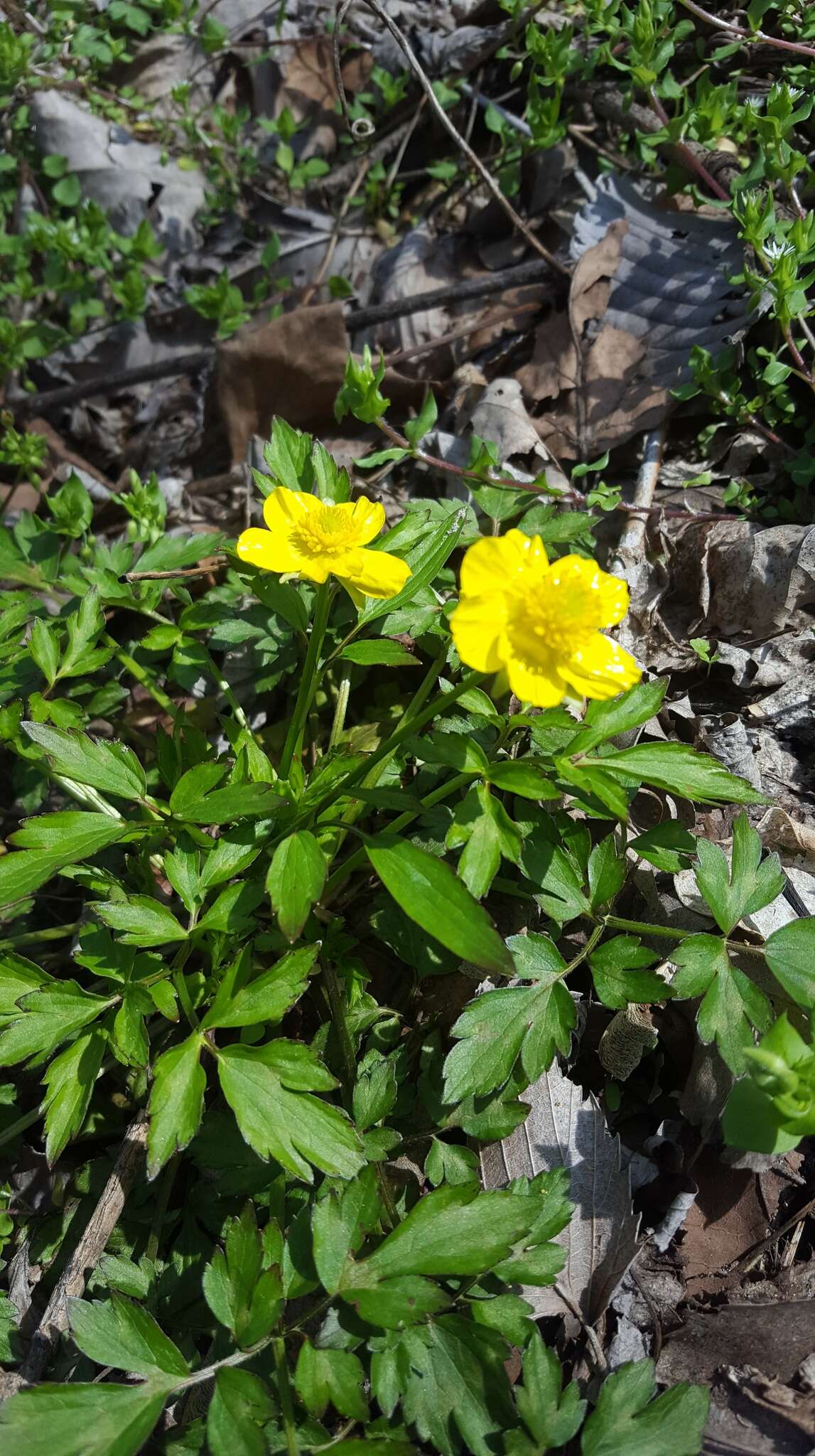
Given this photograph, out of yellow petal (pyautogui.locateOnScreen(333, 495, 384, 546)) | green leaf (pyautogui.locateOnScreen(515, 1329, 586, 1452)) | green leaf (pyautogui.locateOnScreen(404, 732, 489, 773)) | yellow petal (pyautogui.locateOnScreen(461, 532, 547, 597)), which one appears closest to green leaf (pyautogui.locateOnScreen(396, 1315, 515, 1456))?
green leaf (pyautogui.locateOnScreen(515, 1329, 586, 1452))

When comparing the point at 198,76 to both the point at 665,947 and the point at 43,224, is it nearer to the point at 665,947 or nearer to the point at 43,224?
the point at 43,224

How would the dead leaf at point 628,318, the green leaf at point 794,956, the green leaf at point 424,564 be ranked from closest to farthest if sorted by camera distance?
the green leaf at point 794,956 → the green leaf at point 424,564 → the dead leaf at point 628,318

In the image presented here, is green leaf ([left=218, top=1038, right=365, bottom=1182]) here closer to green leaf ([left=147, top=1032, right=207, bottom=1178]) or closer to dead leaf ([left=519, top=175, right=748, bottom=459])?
green leaf ([left=147, top=1032, right=207, bottom=1178])

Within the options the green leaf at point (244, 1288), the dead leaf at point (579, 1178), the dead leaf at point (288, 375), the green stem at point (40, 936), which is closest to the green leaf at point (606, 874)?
the dead leaf at point (579, 1178)

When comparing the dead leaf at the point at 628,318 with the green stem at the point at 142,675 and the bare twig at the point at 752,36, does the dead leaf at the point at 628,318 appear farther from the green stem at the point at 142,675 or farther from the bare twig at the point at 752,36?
the green stem at the point at 142,675

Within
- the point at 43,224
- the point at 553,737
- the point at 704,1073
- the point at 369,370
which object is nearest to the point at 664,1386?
the point at 704,1073

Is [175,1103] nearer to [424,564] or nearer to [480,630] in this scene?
[480,630]
